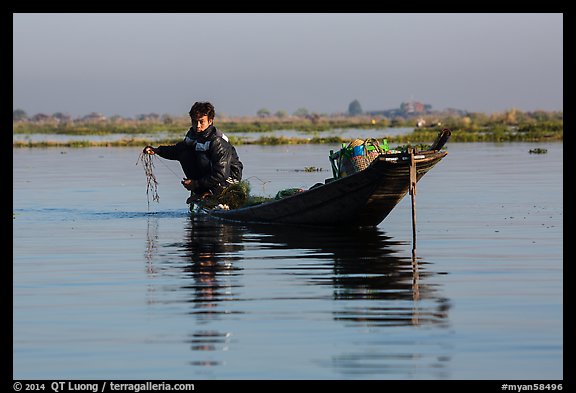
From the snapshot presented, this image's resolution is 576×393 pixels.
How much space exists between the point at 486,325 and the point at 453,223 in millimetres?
7897

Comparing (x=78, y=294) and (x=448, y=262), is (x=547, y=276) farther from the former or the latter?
(x=78, y=294)

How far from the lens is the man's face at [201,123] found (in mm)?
17312

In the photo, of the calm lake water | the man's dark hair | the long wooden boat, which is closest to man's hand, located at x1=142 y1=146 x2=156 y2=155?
the man's dark hair

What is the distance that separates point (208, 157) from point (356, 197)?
8.55 feet

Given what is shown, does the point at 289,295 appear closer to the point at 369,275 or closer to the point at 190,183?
the point at 369,275

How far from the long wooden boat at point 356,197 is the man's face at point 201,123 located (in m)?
1.19

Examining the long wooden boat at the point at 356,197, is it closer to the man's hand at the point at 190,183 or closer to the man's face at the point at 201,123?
the man's hand at the point at 190,183

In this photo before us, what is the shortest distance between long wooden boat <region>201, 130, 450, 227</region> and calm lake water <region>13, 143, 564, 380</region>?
0.79 ft

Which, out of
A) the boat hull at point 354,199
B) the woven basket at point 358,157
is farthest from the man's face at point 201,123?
the woven basket at point 358,157

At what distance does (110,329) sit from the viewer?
945 centimetres

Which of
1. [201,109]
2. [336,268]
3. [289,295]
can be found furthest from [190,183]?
[289,295]

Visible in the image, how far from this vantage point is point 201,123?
17.4 metres
